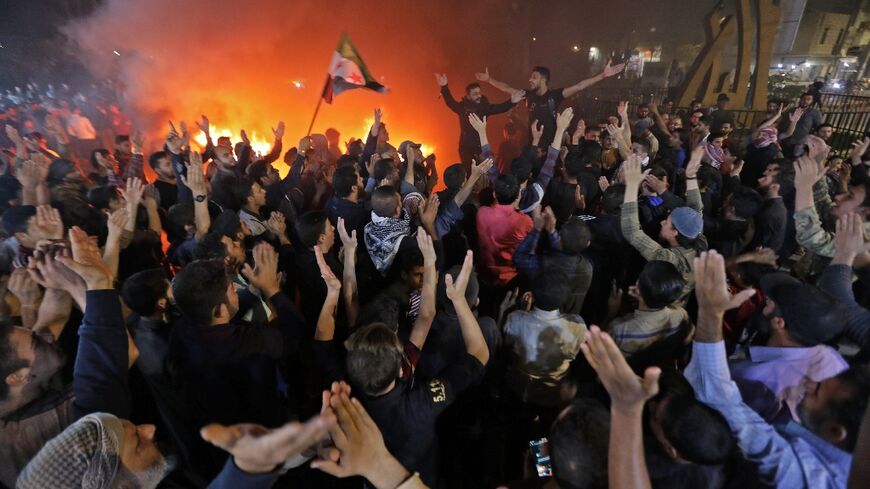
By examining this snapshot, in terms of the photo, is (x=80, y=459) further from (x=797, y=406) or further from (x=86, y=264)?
(x=797, y=406)

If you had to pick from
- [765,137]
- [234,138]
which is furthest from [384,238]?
[234,138]

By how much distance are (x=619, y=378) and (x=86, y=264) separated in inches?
98.9

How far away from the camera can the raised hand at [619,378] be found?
1.36 m

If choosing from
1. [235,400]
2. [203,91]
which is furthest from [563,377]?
[203,91]

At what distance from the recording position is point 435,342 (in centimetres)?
262

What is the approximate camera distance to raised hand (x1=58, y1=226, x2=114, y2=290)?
207cm

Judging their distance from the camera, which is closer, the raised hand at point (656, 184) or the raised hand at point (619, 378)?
the raised hand at point (619, 378)

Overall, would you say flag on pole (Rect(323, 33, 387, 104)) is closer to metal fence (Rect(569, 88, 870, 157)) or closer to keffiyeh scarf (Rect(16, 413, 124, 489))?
keffiyeh scarf (Rect(16, 413, 124, 489))

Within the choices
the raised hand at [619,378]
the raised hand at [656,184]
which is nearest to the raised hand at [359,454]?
the raised hand at [619,378]

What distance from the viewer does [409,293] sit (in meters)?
2.88

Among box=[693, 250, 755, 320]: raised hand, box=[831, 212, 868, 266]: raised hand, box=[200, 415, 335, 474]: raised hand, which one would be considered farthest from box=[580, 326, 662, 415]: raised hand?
box=[831, 212, 868, 266]: raised hand

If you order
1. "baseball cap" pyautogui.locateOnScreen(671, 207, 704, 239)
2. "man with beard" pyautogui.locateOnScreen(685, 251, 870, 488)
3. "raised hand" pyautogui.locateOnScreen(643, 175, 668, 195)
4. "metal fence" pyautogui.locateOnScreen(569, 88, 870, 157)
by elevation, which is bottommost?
"man with beard" pyautogui.locateOnScreen(685, 251, 870, 488)

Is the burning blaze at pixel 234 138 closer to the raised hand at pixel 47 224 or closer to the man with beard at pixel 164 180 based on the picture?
the man with beard at pixel 164 180

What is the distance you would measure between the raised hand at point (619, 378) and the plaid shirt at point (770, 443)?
636 millimetres
